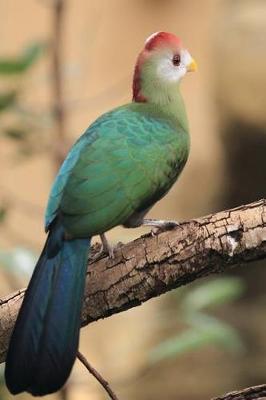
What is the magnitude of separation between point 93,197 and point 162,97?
0.39 m

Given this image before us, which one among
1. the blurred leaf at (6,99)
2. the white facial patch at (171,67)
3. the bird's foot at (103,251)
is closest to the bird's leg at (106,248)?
the bird's foot at (103,251)

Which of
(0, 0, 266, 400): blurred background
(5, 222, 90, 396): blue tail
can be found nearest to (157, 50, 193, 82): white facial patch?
(5, 222, 90, 396): blue tail

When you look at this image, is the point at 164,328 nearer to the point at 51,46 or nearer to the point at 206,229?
the point at 51,46

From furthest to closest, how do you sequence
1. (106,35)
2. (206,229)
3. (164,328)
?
(106,35)
(164,328)
(206,229)

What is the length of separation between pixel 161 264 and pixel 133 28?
368 cm

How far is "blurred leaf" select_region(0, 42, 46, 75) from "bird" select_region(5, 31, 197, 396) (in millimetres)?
328

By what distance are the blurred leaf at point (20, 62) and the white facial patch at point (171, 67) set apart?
0.37 meters

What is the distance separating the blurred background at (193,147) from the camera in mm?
4516

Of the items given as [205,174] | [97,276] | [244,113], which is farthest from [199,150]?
[97,276]

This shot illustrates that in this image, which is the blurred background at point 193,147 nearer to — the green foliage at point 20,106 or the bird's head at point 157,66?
the green foliage at point 20,106

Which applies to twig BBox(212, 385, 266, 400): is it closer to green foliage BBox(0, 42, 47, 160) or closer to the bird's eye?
the bird's eye

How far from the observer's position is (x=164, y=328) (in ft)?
14.8

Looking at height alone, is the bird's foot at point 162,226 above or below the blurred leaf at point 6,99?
below

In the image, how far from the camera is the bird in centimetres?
166
